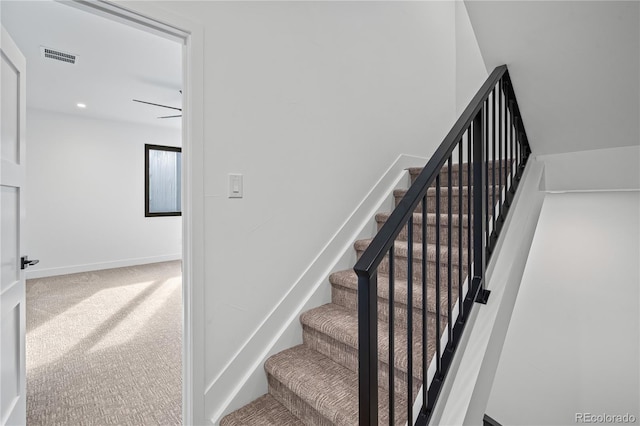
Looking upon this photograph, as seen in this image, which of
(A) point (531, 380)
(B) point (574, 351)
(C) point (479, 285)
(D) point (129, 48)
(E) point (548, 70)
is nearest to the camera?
(C) point (479, 285)

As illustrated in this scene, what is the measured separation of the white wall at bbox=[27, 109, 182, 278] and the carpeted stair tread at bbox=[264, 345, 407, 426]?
4.96 metres

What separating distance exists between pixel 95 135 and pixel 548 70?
5965 mm

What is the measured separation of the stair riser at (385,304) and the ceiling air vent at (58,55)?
126 inches

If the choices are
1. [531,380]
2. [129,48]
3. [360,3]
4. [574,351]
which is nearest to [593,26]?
[360,3]

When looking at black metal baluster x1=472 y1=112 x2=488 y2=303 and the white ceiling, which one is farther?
the white ceiling

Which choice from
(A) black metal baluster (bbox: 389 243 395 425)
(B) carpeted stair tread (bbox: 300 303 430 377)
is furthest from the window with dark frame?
(A) black metal baluster (bbox: 389 243 395 425)

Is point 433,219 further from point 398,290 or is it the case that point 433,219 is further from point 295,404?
point 295,404

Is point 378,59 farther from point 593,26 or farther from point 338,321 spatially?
point 338,321

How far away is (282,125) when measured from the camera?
1868 mm

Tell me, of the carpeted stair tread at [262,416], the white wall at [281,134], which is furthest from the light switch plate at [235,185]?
the carpeted stair tread at [262,416]

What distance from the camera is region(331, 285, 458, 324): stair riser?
1.60 m

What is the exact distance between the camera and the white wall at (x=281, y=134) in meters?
1.61

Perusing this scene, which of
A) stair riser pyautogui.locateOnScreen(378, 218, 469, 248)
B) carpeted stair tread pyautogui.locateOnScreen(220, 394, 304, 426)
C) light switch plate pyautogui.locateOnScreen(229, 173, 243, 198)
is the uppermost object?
light switch plate pyautogui.locateOnScreen(229, 173, 243, 198)

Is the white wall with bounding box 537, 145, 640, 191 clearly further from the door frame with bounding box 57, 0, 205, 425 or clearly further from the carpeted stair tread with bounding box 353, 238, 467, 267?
the door frame with bounding box 57, 0, 205, 425
